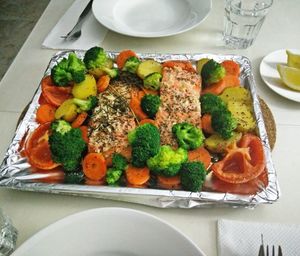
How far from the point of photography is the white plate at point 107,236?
2.52 ft

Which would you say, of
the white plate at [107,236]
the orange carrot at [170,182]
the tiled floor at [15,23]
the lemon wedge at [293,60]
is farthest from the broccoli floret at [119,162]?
the tiled floor at [15,23]

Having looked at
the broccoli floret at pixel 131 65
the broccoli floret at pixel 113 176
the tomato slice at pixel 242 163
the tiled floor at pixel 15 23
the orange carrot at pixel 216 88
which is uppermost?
the broccoli floret at pixel 131 65

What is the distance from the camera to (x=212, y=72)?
1205 millimetres

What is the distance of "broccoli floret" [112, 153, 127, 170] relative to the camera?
0.99m

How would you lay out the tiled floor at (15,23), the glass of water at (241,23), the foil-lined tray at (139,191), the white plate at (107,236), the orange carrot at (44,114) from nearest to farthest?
the white plate at (107,236) < the foil-lined tray at (139,191) < the orange carrot at (44,114) < the glass of water at (241,23) < the tiled floor at (15,23)

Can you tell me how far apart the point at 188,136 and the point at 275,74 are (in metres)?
0.51

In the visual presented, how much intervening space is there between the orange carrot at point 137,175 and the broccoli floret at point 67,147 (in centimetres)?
15

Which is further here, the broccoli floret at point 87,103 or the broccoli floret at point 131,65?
the broccoli floret at point 131,65

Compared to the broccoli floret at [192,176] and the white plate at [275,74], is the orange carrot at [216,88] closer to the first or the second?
the white plate at [275,74]

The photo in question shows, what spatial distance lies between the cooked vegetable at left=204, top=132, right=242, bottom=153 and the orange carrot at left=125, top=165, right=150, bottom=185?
21cm

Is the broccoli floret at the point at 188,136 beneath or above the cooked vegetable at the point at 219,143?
above

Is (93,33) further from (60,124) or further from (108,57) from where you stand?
(60,124)

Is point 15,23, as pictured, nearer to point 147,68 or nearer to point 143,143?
point 147,68

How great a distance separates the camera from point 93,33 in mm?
1533
